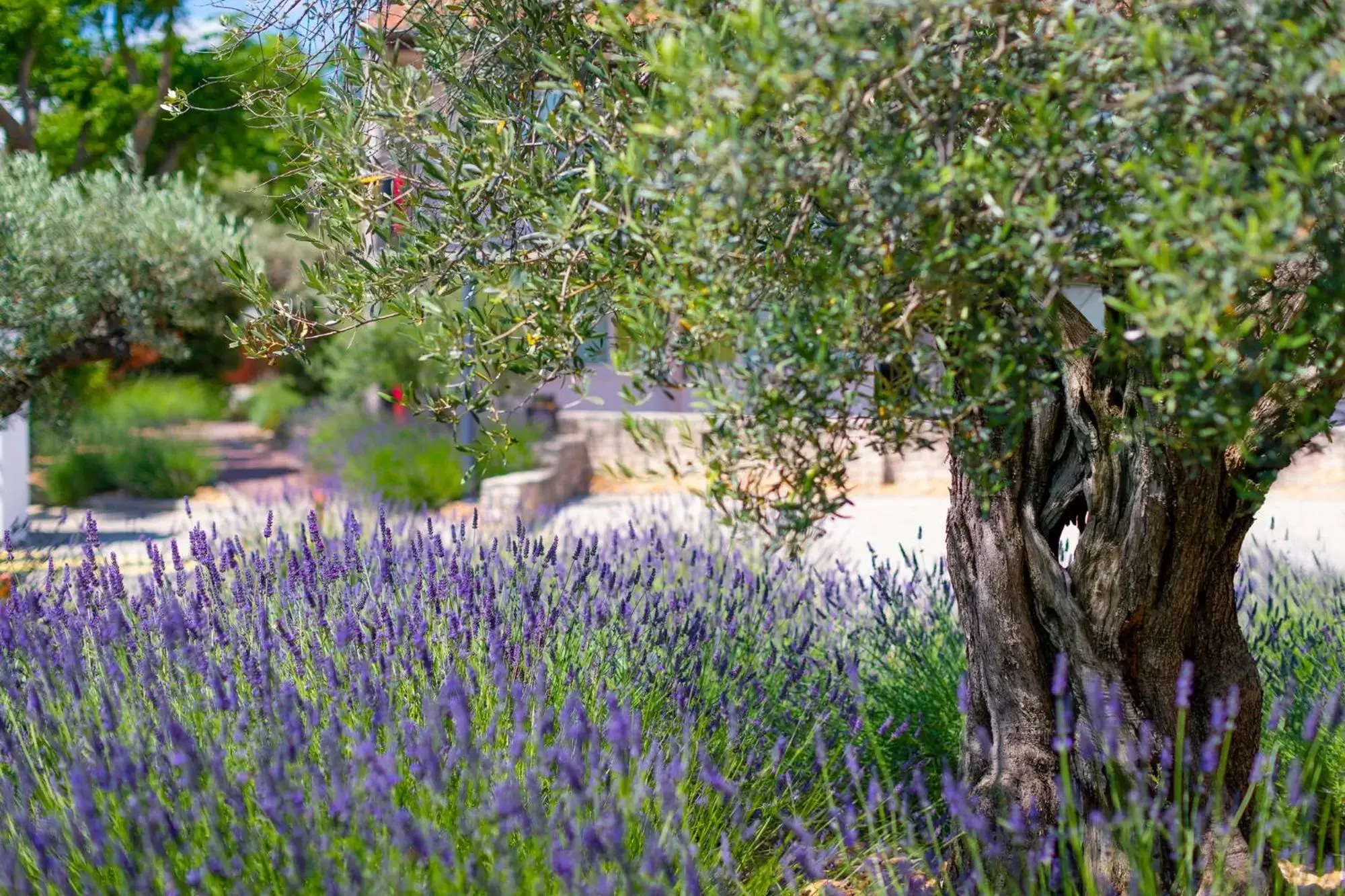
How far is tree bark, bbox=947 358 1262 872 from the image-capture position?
10.7ft

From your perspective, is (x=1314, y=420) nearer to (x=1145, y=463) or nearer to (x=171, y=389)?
(x=1145, y=463)

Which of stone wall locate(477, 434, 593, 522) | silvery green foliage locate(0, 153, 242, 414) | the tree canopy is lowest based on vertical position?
stone wall locate(477, 434, 593, 522)

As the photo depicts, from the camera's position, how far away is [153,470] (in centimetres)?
1441

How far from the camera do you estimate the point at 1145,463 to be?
3197 mm

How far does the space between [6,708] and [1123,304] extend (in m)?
3.39

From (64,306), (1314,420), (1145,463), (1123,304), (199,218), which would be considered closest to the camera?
(1123,304)

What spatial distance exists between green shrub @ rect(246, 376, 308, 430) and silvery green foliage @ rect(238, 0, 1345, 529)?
2047cm

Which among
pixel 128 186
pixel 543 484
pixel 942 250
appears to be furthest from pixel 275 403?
pixel 942 250

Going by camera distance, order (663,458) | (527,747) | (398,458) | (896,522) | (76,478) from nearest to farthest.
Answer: (527,747) < (896,522) < (398,458) < (76,478) < (663,458)

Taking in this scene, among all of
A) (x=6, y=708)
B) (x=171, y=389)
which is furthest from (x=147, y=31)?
(x=6, y=708)

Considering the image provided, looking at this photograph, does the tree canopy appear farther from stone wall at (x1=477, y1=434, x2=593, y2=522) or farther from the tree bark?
the tree bark

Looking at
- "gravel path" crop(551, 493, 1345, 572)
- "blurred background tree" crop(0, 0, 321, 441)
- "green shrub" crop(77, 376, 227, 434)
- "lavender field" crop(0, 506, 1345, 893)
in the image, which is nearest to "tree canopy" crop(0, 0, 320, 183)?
"blurred background tree" crop(0, 0, 321, 441)

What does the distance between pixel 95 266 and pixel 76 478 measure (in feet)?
12.2

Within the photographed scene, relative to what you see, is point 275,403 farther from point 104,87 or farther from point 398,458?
point 398,458
